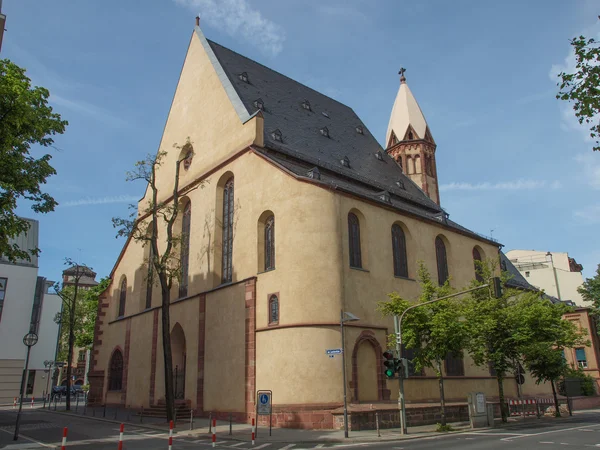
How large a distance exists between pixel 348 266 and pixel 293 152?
330 inches

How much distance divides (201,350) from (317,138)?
14.8 metres

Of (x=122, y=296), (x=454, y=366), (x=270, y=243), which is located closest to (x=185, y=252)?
(x=270, y=243)

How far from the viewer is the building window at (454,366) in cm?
2784

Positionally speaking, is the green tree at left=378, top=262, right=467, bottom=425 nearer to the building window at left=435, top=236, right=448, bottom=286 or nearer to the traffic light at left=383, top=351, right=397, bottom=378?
the traffic light at left=383, top=351, right=397, bottom=378

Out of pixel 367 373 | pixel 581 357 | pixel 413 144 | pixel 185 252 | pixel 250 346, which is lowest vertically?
pixel 367 373

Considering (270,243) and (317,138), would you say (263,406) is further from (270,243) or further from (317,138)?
(317,138)

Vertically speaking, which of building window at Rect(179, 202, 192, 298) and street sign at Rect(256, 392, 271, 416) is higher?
building window at Rect(179, 202, 192, 298)

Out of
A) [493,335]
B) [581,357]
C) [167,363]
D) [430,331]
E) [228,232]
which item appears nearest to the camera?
[430,331]

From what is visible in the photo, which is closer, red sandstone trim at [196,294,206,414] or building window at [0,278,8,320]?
red sandstone trim at [196,294,206,414]

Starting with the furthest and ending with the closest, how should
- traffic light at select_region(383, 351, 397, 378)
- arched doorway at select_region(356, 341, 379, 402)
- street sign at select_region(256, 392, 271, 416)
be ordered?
arched doorway at select_region(356, 341, 379, 402) < traffic light at select_region(383, 351, 397, 378) < street sign at select_region(256, 392, 271, 416)

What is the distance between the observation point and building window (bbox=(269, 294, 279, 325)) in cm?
2205

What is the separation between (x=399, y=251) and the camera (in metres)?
27.0

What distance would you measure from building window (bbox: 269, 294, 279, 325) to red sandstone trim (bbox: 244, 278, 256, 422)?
92 centimetres

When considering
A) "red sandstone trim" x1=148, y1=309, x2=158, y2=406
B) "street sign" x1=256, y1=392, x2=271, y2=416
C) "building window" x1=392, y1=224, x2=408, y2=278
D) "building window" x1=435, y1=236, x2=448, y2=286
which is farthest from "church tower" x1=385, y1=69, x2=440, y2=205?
"street sign" x1=256, y1=392, x2=271, y2=416
